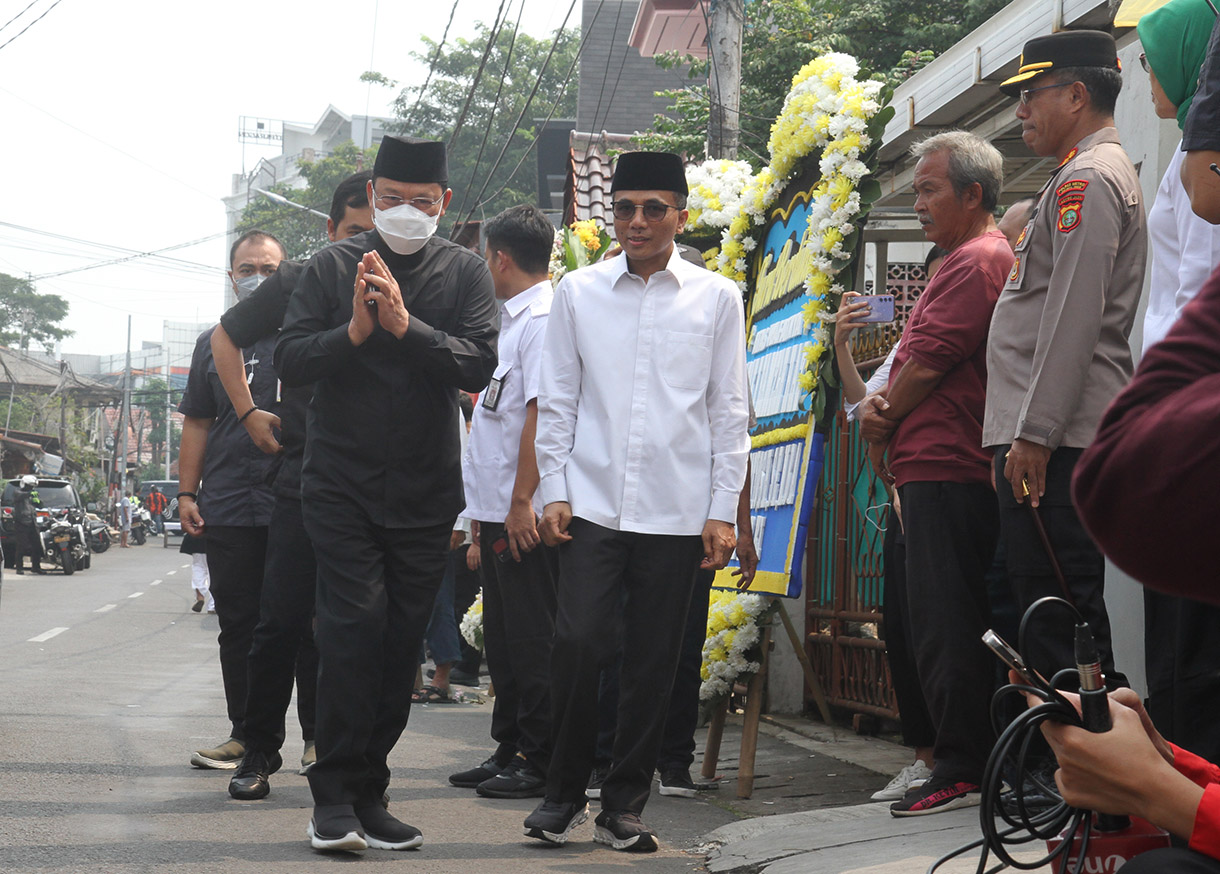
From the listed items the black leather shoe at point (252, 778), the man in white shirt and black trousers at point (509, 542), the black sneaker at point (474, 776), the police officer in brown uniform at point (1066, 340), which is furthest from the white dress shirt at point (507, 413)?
the police officer in brown uniform at point (1066, 340)

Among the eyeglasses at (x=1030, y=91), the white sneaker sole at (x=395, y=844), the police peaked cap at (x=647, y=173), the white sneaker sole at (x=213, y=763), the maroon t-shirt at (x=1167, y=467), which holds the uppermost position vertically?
the eyeglasses at (x=1030, y=91)

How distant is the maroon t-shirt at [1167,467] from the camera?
43.8 inches

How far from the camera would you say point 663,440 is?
4.55m

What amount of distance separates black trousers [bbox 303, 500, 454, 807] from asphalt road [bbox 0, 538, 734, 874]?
0.89 ft

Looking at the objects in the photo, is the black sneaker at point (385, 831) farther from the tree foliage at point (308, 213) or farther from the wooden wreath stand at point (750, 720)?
the tree foliage at point (308, 213)

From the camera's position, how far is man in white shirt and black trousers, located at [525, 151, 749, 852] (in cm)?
439

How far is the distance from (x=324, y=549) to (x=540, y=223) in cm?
222

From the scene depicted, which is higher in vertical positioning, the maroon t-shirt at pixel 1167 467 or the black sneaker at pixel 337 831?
the maroon t-shirt at pixel 1167 467

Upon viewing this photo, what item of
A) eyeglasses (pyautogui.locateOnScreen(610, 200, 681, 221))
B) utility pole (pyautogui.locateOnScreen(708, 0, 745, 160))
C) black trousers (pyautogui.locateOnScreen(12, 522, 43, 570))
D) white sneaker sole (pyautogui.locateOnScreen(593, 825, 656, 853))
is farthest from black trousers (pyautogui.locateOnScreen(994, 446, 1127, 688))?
black trousers (pyautogui.locateOnScreen(12, 522, 43, 570))

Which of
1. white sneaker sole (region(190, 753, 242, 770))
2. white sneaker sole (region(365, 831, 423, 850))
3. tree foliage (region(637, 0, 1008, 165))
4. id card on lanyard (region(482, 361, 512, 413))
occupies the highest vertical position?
tree foliage (region(637, 0, 1008, 165))

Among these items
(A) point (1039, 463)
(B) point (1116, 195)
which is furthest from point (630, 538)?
(B) point (1116, 195)

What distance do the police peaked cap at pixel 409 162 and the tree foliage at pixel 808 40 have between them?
48.1 feet

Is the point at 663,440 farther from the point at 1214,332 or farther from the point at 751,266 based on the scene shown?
the point at 1214,332

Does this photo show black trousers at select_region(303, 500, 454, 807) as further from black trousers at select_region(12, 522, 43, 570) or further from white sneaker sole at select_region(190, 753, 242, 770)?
black trousers at select_region(12, 522, 43, 570)
